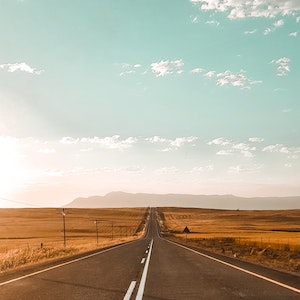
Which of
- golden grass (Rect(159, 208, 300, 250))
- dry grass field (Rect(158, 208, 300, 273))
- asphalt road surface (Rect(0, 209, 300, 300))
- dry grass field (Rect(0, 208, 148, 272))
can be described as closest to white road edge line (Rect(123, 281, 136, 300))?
asphalt road surface (Rect(0, 209, 300, 300))

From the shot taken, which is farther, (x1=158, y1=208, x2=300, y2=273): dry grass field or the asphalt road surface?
(x1=158, y1=208, x2=300, y2=273): dry grass field

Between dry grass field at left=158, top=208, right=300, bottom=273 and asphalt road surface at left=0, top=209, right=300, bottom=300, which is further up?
asphalt road surface at left=0, top=209, right=300, bottom=300

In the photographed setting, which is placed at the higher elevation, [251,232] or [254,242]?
[254,242]

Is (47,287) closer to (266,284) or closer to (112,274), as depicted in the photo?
(112,274)

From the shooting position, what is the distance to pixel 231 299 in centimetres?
907

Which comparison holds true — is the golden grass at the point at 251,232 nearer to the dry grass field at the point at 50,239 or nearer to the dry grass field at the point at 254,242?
the dry grass field at the point at 254,242

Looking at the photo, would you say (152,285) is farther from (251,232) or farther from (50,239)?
(251,232)

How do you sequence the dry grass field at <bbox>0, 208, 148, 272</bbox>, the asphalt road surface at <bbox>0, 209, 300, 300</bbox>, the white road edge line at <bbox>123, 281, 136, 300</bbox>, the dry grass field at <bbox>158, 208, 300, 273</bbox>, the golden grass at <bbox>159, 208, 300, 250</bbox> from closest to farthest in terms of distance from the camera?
the white road edge line at <bbox>123, 281, 136, 300</bbox>, the asphalt road surface at <bbox>0, 209, 300, 300</bbox>, the dry grass field at <bbox>158, 208, 300, 273</bbox>, the dry grass field at <bbox>0, 208, 148, 272</bbox>, the golden grass at <bbox>159, 208, 300, 250</bbox>

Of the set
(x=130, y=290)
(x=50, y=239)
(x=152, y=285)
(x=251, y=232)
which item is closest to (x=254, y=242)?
(x=152, y=285)

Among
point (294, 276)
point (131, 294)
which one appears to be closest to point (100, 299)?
point (131, 294)

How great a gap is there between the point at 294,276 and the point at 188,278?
364cm

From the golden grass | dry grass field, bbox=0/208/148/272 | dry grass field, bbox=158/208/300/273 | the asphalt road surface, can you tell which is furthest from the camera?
the golden grass

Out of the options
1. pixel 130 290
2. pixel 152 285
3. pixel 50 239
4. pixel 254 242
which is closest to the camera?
pixel 130 290

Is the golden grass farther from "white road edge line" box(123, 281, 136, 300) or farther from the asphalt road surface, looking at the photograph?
"white road edge line" box(123, 281, 136, 300)
